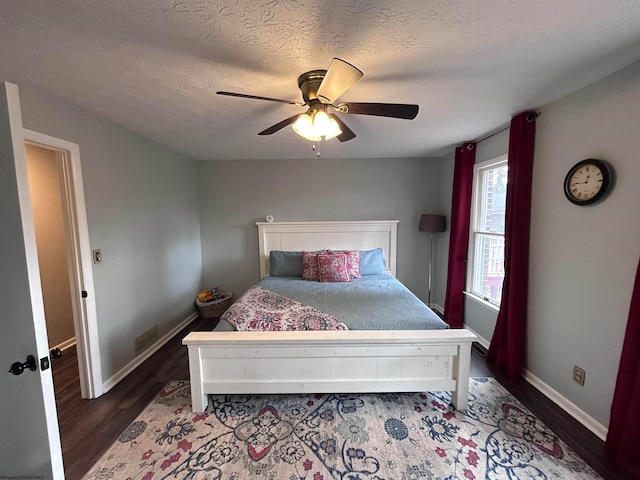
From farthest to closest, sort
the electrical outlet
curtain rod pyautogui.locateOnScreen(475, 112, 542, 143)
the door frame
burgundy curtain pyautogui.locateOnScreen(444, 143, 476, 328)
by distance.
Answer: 1. burgundy curtain pyautogui.locateOnScreen(444, 143, 476, 328)
2. curtain rod pyautogui.locateOnScreen(475, 112, 542, 143)
3. the door frame
4. the electrical outlet

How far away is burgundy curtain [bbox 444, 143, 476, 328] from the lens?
10.1ft

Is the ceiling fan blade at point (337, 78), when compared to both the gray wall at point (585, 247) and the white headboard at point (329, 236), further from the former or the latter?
the white headboard at point (329, 236)

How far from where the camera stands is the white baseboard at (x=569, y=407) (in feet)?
5.54

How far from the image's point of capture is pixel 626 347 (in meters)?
1.46

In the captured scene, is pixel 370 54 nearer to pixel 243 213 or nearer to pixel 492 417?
pixel 492 417

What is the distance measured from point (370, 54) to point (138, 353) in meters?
3.20

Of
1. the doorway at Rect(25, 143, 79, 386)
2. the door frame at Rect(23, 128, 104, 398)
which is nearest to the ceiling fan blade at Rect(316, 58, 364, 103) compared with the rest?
the door frame at Rect(23, 128, 104, 398)

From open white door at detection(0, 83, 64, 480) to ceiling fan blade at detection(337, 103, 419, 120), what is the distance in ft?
4.59

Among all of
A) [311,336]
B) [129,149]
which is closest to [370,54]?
[311,336]

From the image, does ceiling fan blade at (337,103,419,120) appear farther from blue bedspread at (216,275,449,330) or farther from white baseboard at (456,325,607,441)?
white baseboard at (456,325,607,441)

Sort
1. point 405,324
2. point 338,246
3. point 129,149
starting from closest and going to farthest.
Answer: point 405,324 → point 129,149 → point 338,246

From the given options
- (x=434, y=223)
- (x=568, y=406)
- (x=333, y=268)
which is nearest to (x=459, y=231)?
(x=434, y=223)

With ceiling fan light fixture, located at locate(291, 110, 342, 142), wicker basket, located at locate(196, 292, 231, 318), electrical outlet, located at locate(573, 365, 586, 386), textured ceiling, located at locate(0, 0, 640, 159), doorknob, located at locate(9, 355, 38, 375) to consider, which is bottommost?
wicker basket, located at locate(196, 292, 231, 318)

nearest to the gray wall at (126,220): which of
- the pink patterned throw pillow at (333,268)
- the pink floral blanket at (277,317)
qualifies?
the pink floral blanket at (277,317)
